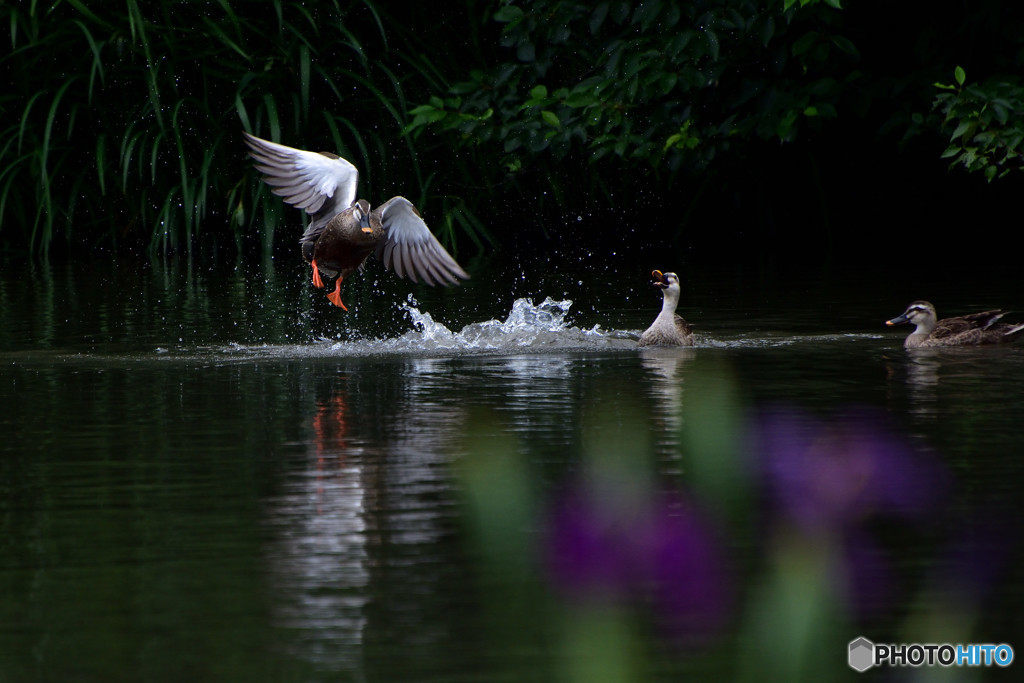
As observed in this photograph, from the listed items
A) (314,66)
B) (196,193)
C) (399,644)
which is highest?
(314,66)

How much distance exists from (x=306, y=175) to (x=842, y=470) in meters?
5.13

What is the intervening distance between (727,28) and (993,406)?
22.4 ft

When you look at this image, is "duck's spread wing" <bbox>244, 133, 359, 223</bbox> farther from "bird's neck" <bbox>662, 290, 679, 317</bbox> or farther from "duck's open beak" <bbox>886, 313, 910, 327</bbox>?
"duck's open beak" <bbox>886, 313, 910, 327</bbox>

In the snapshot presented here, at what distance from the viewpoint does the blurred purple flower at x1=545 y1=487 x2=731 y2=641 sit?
157 inches

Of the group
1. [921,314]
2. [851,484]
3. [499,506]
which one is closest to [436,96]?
[921,314]

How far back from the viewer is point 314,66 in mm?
15938

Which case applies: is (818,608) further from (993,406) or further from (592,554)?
(993,406)

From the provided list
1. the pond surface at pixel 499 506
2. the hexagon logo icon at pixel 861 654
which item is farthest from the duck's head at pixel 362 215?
the hexagon logo icon at pixel 861 654

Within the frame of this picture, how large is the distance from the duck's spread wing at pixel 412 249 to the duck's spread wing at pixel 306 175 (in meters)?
0.28

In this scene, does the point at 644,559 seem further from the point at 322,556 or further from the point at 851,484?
the point at 851,484

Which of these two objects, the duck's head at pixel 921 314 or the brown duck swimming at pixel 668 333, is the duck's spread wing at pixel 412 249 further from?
the duck's head at pixel 921 314

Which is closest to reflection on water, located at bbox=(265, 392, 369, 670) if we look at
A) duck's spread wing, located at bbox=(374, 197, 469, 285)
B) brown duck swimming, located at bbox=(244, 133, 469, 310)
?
brown duck swimming, located at bbox=(244, 133, 469, 310)

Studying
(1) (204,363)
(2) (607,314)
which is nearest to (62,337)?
(1) (204,363)

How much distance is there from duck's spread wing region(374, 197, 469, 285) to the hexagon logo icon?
658 centimetres
